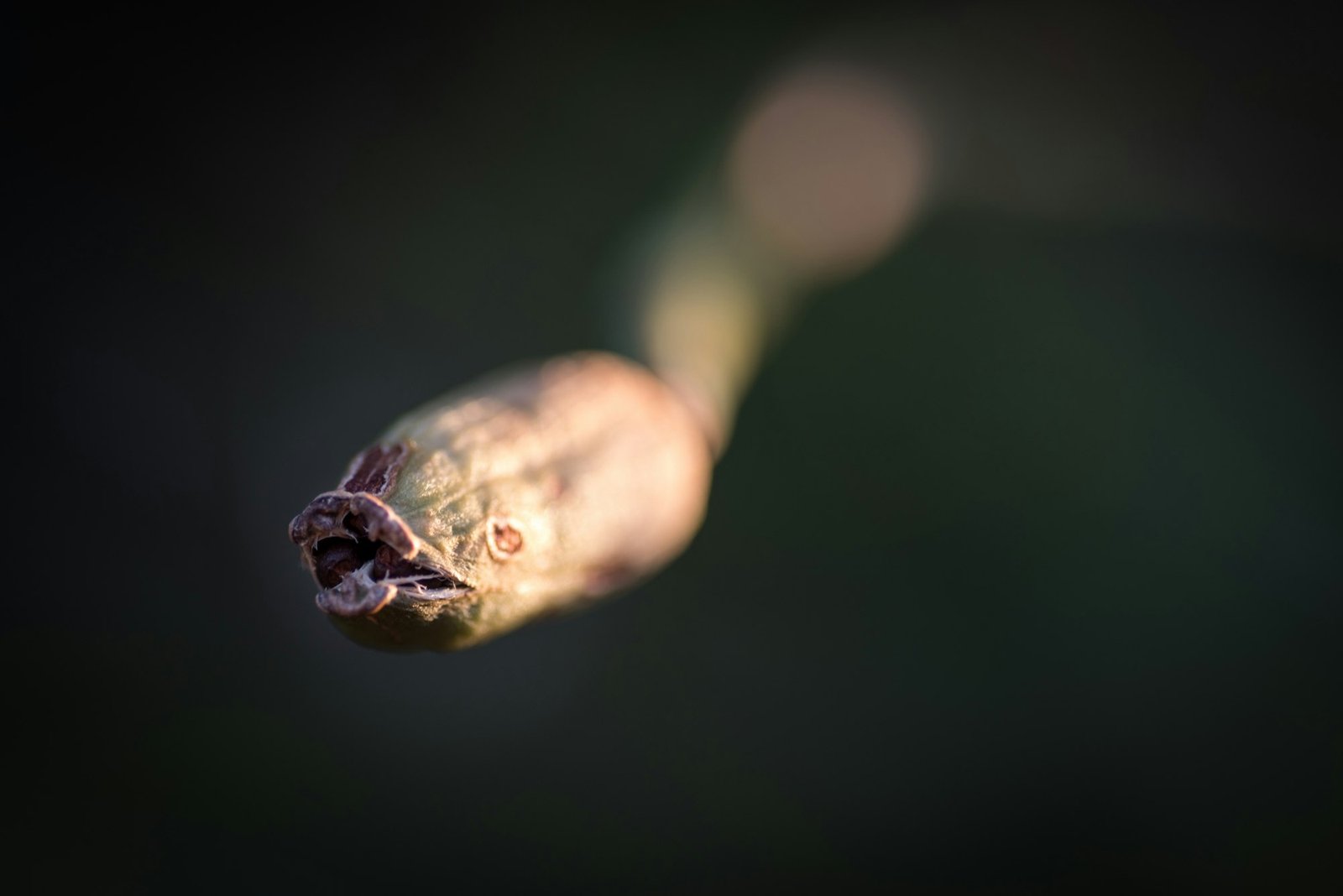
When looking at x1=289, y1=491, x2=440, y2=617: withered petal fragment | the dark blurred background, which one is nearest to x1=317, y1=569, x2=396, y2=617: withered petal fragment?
x1=289, y1=491, x2=440, y2=617: withered petal fragment

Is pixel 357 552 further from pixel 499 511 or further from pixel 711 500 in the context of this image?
pixel 711 500

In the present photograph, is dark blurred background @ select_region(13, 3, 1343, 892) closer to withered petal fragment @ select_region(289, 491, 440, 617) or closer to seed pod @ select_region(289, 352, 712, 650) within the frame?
seed pod @ select_region(289, 352, 712, 650)

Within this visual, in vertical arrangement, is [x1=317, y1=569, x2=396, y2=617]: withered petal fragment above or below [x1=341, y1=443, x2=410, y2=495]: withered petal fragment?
below

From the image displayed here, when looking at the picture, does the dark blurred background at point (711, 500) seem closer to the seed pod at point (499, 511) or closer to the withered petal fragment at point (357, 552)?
the seed pod at point (499, 511)

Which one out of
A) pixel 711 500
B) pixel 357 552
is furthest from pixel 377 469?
pixel 711 500

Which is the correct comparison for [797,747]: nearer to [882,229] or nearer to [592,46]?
[882,229]

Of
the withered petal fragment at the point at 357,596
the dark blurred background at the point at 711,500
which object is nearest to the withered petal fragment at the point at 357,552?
the withered petal fragment at the point at 357,596
